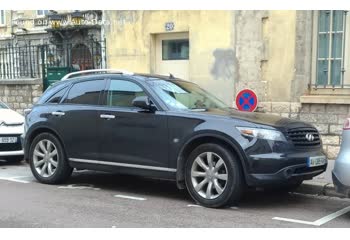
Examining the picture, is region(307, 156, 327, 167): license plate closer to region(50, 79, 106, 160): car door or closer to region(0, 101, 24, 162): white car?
region(50, 79, 106, 160): car door

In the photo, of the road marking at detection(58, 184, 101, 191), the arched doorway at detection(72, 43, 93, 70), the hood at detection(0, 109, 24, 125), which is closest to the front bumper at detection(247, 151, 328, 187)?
the road marking at detection(58, 184, 101, 191)

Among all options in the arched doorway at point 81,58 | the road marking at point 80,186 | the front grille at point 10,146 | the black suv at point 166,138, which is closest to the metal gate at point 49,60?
the arched doorway at point 81,58

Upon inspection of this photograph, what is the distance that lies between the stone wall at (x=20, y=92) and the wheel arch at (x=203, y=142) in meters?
9.24

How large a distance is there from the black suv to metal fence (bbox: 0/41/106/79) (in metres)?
6.20

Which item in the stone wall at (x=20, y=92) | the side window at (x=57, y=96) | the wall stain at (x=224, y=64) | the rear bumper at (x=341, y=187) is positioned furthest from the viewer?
the stone wall at (x=20, y=92)

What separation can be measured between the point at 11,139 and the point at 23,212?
165 inches

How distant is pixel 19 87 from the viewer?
1543 cm

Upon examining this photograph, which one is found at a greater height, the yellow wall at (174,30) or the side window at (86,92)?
the yellow wall at (174,30)

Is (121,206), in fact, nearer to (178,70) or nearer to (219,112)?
(219,112)

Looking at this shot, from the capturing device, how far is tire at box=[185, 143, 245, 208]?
6.35 m

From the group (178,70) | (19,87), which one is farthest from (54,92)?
(19,87)

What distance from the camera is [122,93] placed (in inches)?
296

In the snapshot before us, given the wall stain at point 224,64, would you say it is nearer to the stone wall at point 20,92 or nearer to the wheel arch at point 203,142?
the wheel arch at point 203,142

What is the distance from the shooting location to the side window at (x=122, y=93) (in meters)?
7.37
